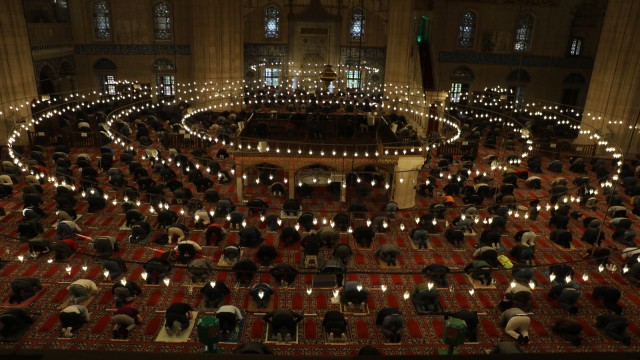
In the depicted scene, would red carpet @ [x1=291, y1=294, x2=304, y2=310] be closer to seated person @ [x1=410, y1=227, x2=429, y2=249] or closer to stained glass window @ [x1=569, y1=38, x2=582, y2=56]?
seated person @ [x1=410, y1=227, x2=429, y2=249]

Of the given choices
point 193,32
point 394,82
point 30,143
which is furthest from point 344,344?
point 193,32

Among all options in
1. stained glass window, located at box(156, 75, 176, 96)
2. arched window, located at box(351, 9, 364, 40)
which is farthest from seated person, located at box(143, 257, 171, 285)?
arched window, located at box(351, 9, 364, 40)

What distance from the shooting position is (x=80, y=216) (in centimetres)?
1177

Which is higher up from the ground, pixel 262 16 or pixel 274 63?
pixel 262 16

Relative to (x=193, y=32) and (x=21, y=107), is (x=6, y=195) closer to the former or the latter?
(x=21, y=107)

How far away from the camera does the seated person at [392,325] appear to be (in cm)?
746

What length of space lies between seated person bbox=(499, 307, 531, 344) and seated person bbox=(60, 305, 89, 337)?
256 inches

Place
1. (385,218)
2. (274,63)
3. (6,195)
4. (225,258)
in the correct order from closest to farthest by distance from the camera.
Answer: (225,258) → (385,218) → (6,195) → (274,63)

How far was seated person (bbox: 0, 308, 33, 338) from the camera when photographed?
714 centimetres

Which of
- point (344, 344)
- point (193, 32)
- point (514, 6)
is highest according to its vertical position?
point (514, 6)

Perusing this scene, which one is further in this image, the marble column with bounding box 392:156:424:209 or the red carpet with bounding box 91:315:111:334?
the marble column with bounding box 392:156:424:209

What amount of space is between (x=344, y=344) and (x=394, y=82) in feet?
58.3

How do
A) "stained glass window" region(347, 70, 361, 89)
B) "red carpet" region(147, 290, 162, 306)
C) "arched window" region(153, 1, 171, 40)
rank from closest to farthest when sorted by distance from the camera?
"red carpet" region(147, 290, 162, 306), "arched window" region(153, 1, 171, 40), "stained glass window" region(347, 70, 361, 89)

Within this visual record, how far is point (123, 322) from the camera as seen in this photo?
7.44 metres
